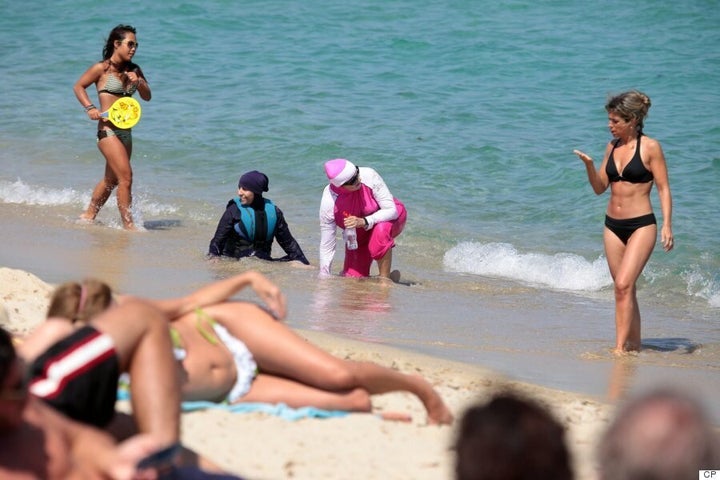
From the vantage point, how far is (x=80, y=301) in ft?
13.4

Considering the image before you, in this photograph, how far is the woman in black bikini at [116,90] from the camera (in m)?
9.73

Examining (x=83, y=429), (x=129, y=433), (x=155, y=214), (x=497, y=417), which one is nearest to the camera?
(x=497, y=417)

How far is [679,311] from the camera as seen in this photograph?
350 inches

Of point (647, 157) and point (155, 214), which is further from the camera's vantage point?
point (155, 214)

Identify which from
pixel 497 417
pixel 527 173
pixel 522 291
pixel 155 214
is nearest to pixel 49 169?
pixel 155 214

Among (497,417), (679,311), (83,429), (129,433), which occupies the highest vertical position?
(497,417)

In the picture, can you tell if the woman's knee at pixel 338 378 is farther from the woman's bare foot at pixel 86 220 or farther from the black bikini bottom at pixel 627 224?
the woman's bare foot at pixel 86 220

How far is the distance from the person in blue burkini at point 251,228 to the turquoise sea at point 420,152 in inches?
10.7

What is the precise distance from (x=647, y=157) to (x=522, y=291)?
239cm

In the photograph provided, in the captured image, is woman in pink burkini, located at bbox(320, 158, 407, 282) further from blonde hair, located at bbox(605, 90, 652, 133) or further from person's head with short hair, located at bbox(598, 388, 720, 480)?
person's head with short hair, located at bbox(598, 388, 720, 480)

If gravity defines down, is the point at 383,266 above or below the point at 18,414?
below

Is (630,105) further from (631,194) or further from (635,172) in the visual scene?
(631,194)

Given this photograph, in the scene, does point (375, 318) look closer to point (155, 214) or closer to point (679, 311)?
point (679, 311)

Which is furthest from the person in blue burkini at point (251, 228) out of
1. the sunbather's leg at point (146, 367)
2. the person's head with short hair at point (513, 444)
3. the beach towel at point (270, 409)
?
the person's head with short hair at point (513, 444)
